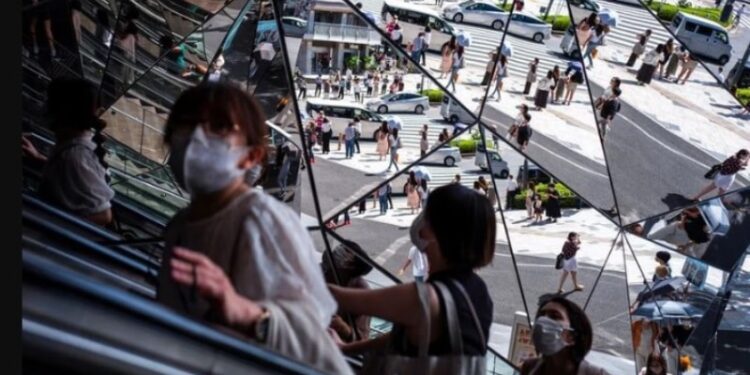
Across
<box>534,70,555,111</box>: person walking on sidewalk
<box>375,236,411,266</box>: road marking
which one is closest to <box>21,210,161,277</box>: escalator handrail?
<box>375,236,411,266</box>: road marking

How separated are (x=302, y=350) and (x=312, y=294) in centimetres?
20

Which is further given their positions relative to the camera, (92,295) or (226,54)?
(226,54)

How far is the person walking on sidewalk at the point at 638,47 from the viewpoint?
31.4ft

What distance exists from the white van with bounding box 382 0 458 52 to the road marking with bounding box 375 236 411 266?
1660mm

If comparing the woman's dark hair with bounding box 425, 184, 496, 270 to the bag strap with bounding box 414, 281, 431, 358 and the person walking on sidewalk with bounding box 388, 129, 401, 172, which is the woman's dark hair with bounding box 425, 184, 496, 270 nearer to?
the bag strap with bounding box 414, 281, 431, 358

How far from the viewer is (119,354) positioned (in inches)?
105

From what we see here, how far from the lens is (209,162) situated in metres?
3.24

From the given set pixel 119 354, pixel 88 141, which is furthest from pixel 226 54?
pixel 119 354

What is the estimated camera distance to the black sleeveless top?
3.77 metres

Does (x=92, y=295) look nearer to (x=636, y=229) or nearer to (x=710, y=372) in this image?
(x=636, y=229)

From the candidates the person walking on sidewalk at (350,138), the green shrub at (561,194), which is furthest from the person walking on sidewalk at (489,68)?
the person walking on sidewalk at (350,138)

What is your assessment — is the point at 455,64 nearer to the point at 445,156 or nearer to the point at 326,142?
the point at 445,156

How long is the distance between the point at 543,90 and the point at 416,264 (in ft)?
9.09

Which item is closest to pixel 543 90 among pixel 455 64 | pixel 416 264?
pixel 455 64
